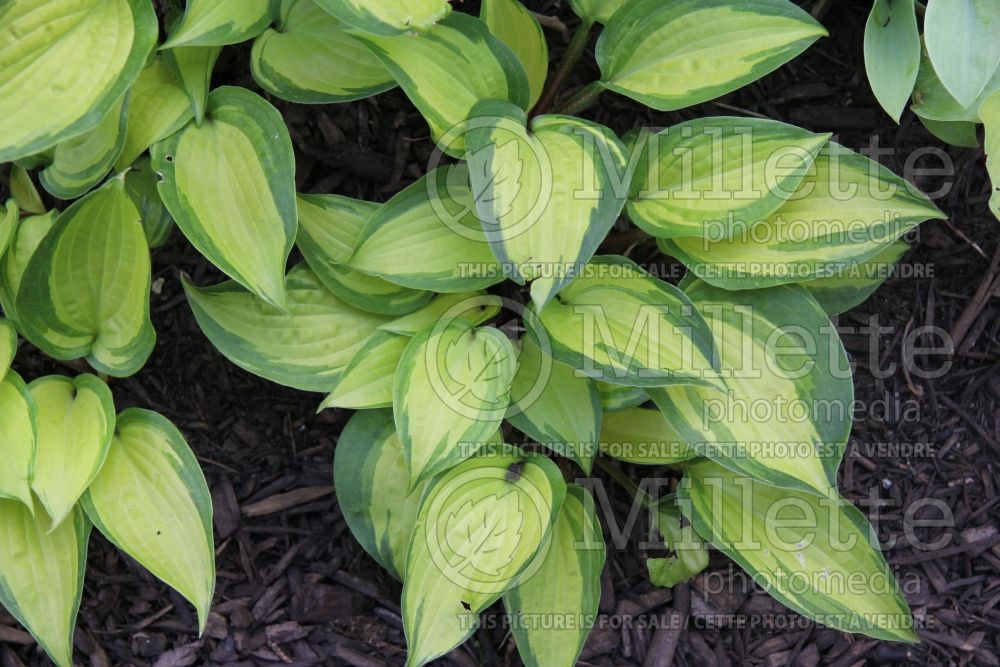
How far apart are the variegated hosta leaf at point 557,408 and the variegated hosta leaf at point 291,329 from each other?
0.76 feet

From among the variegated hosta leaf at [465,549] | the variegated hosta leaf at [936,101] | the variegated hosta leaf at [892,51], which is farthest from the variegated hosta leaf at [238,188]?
the variegated hosta leaf at [936,101]

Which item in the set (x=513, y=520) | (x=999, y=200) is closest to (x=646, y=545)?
(x=513, y=520)

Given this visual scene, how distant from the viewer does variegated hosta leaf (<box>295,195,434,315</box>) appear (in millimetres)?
1228

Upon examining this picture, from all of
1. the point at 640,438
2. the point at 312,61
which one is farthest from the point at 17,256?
the point at 640,438

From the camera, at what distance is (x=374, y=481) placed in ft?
4.16

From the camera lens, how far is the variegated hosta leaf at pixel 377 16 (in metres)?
0.92

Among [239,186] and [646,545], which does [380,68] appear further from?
[646,545]

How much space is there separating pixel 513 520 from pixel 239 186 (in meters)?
0.57

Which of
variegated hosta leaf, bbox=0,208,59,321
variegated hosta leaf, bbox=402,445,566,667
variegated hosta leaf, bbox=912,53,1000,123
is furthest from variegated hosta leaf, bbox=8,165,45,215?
variegated hosta leaf, bbox=912,53,1000,123

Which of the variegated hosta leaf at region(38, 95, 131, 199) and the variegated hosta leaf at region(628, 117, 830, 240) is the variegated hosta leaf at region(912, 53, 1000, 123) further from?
the variegated hosta leaf at region(38, 95, 131, 199)

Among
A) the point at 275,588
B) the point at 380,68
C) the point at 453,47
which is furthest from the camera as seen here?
the point at 275,588

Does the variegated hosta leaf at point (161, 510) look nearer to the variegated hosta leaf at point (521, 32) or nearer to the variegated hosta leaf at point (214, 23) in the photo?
the variegated hosta leaf at point (214, 23)

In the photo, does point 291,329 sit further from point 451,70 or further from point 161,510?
point 451,70

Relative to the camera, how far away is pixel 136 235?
1.13 m
